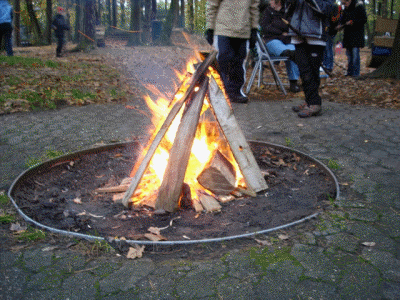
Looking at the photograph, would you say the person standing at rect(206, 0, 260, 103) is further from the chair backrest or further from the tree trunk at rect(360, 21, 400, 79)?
the tree trunk at rect(360, 21, 400, 79)

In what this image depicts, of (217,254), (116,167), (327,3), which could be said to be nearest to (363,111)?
(327,3)

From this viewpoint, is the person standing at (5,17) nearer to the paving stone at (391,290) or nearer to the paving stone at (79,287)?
the paving stone at (79,287)

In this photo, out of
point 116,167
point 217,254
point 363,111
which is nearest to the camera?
point 217,254

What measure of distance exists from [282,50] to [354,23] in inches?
127

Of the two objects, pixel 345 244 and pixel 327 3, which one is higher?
pixel 327 3

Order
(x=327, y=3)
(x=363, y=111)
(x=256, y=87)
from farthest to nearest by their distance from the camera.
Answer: (x=256, y=87) → (x=363, y=111) → (x=327, y=3)

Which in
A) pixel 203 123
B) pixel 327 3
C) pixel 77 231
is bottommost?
pixel 77 231

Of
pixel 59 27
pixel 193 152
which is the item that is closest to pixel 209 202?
pixel 193 152

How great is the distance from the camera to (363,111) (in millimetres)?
7039

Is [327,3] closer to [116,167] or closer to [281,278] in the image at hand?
[116,167]

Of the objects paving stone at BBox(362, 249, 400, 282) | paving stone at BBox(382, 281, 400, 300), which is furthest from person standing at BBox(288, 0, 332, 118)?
paving stone at BBox(382, 281, 400, 300)

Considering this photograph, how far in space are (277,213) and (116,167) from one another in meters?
2.05

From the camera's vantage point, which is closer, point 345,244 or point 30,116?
point 345,244

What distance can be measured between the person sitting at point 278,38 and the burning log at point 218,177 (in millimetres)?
5688
